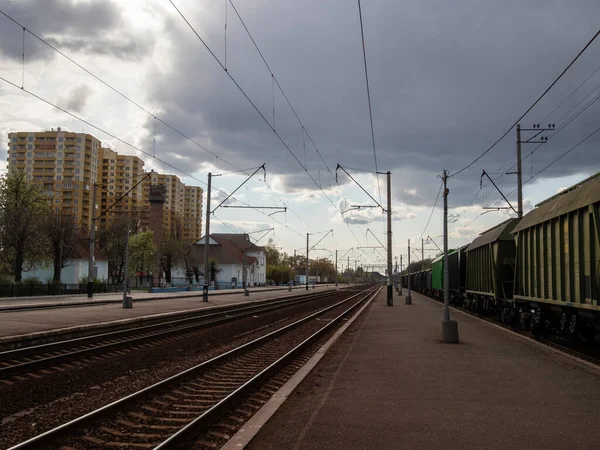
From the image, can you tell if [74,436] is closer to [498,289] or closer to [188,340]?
[188,340]

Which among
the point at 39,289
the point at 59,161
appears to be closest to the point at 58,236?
the point at 39,289

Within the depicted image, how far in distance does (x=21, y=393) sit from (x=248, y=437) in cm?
454

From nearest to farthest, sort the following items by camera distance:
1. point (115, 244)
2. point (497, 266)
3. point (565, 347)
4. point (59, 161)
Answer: point (565, 347) < point (497, 266) < point (115, 244) < point (59, 161)

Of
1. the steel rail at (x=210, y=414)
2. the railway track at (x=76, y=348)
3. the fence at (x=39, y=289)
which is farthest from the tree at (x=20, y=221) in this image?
the steel rail at (x=210, y=414)

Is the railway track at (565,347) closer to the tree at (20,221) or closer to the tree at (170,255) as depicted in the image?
the tree at (20,221)

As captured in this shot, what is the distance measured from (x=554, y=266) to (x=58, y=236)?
5155cm

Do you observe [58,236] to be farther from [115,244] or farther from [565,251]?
[565,251]

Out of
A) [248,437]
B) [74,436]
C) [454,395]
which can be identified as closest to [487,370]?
[454,395]

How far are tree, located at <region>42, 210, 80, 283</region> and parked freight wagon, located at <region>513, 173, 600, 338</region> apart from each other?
4723 centimetres

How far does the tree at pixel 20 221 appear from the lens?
1913 inches

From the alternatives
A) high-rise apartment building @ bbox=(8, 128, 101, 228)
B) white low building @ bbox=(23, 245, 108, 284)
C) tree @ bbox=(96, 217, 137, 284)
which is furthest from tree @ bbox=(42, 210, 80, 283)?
high-rise apartment building @ bbox=(8, 128, 101, 228)

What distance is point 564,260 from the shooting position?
1227 cm

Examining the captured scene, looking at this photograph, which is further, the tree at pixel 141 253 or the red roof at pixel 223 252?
the red roof at pixel 223 252

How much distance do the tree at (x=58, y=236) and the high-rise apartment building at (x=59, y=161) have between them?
87.7 m
